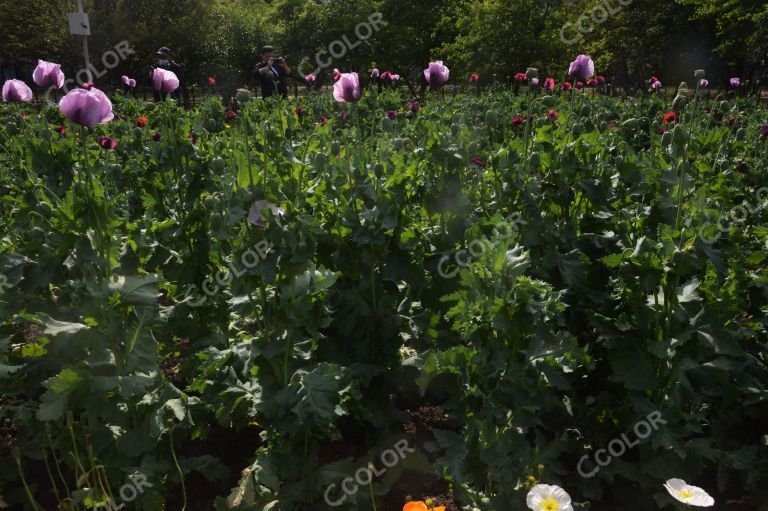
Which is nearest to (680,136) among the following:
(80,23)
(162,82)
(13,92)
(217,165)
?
(217,165)

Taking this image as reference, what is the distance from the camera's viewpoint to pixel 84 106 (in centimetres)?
263

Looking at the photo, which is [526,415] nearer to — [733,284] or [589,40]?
[733,284]

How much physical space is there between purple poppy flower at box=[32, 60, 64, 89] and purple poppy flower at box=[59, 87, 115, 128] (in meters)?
1.19

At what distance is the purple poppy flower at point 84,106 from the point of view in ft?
8.49

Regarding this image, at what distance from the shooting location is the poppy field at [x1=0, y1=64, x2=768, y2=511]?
8.73ft

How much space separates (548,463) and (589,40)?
24249 mm

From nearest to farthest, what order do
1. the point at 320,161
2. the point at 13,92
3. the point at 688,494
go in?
the point at 688,494, the point at 320,161, the point at 13,92

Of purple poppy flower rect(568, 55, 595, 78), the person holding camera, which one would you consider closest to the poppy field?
purple poppy flower rect(568, 55, 595, 78)

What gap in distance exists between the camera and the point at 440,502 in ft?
9.66

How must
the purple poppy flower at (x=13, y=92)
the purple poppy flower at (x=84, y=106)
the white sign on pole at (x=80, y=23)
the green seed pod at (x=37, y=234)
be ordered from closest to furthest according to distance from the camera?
the purple poppy flower at (x=84, y=106) < the green seed pod at (x=37, y=234) < the purple poppy flower at (x=13, y=92) < the white sign on pole at (x=80, y=23)

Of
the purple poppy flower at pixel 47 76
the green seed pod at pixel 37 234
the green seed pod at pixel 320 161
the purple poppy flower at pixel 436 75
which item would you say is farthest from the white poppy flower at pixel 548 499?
→ the purple poppy flower at pixel 47 76

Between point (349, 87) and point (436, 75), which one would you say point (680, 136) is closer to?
point (349, 87)

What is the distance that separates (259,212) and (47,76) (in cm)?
183

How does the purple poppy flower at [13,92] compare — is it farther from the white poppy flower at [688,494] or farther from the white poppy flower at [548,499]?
the white poppy flower at [688,494]
